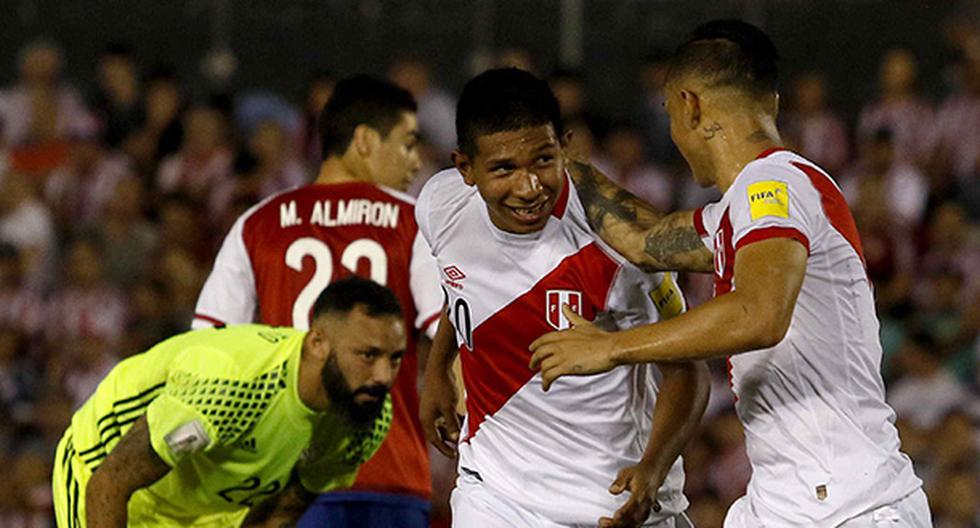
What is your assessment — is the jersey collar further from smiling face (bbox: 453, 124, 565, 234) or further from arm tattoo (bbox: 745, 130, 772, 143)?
arm tattoo (bbox: 745, 130, 772, 143)

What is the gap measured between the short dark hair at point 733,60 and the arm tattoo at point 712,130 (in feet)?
0.35

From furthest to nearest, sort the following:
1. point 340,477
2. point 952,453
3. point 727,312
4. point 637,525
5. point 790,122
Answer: point 790,122, point 952,453, point 340,477, point 637,525, point 727,312

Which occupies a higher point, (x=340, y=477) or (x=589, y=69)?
(x=589, y=69)

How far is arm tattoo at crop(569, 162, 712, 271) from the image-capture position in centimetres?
494

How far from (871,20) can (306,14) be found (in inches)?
160

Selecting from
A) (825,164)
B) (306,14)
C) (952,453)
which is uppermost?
(306,14)

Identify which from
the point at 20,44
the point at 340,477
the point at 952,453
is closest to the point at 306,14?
the point at 20,44

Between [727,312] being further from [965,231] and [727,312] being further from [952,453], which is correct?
[965,231]

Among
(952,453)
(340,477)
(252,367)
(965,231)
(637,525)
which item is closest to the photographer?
(637,525)

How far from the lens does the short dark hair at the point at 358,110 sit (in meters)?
6.78

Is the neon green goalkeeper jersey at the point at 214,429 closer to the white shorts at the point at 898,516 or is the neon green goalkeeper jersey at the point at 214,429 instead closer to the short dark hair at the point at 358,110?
the short dark hair at the point at 358,110

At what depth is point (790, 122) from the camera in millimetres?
11609

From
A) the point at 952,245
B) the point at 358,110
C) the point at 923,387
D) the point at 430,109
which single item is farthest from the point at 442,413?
the point at 430,109

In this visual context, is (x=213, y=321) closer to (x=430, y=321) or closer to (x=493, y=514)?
(x=430, y=321)
